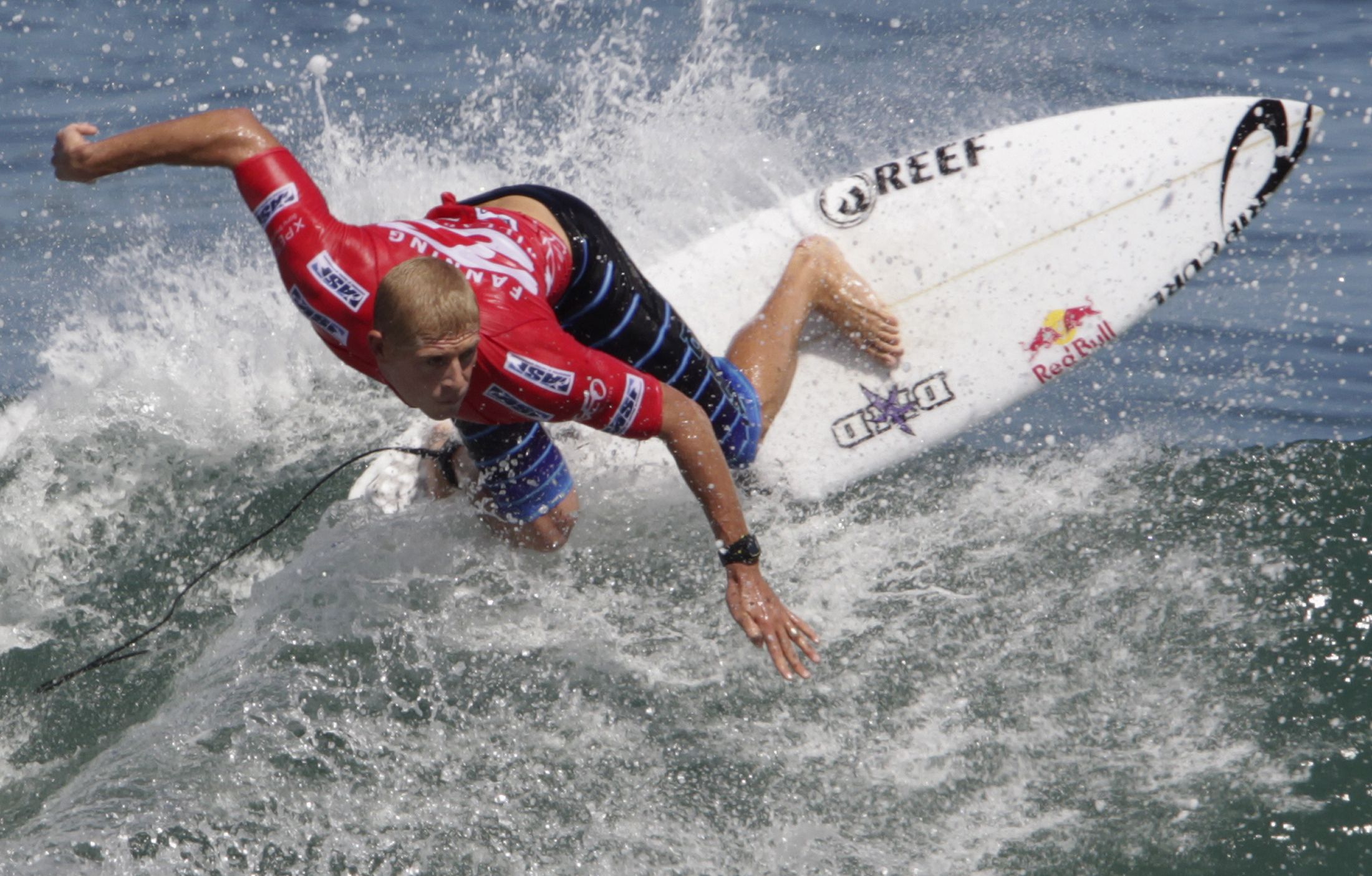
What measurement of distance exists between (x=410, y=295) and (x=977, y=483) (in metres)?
2.99

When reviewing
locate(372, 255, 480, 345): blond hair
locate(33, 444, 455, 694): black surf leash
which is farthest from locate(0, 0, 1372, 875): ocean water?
locate(372, 255, 480, 345): blond hair

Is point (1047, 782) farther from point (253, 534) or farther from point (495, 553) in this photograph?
point (253, 534)

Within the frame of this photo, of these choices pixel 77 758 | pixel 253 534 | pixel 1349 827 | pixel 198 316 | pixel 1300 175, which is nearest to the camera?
pixel 1349 827

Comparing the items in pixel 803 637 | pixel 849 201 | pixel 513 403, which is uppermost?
pixel 513 403

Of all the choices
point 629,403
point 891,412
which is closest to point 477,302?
→ point 629,403

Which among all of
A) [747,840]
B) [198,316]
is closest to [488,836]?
[747,840]

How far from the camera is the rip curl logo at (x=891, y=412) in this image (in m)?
5.53

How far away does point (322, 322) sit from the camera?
12.2 ft

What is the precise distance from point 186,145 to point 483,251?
0.96m

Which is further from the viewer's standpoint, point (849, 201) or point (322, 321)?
point (849, 201)

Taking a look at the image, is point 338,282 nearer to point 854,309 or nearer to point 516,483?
point 516,483

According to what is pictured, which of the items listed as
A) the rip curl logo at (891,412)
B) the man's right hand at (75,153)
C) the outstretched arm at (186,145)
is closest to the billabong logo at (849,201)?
the rip curl logo at (891,412)

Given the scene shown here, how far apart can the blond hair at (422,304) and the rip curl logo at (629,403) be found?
553mm

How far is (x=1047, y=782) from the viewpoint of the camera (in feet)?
13.0
